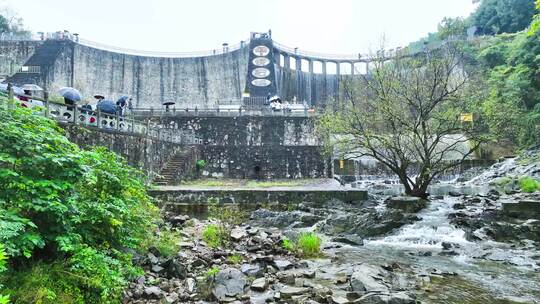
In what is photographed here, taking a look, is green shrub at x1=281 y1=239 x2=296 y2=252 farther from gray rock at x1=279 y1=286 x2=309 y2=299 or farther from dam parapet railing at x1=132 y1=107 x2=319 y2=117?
dam parapet railing at x1=132 y1=107 x2=319 y2=117

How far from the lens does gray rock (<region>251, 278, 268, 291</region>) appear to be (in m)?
4.89

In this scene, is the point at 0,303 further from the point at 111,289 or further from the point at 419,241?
the point at 419,241

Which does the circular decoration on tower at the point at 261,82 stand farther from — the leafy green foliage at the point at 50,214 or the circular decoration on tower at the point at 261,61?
the leafy green foliage at the point at 50,214

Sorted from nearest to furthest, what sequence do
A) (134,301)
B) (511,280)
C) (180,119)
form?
(134,301) < (511,280) < (180,119)

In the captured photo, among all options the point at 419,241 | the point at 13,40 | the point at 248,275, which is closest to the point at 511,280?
the point at 419,241

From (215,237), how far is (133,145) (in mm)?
8763

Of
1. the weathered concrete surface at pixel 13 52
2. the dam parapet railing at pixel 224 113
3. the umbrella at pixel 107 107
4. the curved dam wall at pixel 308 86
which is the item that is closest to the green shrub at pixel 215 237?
the umbrella at pixel 107 107

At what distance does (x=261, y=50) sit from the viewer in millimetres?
33062

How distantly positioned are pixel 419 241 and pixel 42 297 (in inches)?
317

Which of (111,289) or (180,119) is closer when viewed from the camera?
(111,289)

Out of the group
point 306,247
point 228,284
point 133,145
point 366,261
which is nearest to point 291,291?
point 228,284

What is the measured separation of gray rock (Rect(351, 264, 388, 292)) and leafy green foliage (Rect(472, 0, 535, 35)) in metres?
34.8

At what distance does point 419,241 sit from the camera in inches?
350

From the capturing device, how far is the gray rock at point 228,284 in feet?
15.3
